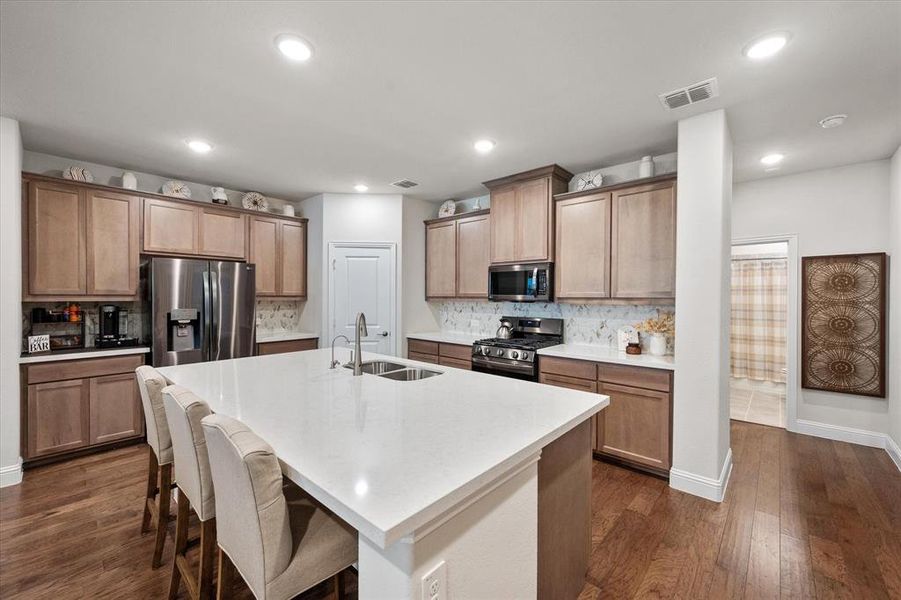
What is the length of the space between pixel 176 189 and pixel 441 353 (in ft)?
10.7

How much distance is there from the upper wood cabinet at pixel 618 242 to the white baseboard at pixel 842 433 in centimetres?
234

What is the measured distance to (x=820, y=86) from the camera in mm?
2295

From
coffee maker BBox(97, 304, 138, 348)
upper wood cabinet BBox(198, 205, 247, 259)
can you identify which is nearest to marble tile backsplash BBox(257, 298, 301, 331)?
upper wood cabinet BBox(198, 205, 247, 259)

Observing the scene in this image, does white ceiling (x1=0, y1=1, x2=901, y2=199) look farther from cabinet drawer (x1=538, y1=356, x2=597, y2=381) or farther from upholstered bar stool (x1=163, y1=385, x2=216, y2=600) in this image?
cabinet drawer (x1=538, y1=356, x2=597, y2=381)

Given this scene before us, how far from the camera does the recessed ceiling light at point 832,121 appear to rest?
2.69 metres

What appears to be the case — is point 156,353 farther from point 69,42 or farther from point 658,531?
point 658,531

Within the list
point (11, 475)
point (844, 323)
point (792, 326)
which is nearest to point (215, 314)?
point (11, 475)

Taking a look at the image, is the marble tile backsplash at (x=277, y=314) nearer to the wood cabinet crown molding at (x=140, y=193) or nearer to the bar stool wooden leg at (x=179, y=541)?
the wood cabinet crown molding at (x=140, y=193)

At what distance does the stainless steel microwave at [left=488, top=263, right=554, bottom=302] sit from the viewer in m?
3.83

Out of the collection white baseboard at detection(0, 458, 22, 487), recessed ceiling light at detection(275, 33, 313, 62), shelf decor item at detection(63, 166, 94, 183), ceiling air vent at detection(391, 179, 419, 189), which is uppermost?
ceiling air vent at detection(391, 179, 419, 189)

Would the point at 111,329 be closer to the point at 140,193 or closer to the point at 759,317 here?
the point at 140,193

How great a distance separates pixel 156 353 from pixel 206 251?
1.17 meters

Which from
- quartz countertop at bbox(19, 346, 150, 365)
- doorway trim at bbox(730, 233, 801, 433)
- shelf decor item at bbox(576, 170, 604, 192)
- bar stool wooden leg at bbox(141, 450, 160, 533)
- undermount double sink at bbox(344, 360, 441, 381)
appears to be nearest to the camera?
bar stool wooden leg at bbox(141, 450, 160, 533)

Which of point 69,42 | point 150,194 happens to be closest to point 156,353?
point 150,194
